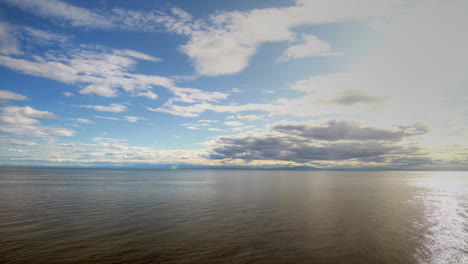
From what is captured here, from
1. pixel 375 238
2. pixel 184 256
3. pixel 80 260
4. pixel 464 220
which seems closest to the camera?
pixel 80 260

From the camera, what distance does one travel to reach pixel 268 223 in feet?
91.2

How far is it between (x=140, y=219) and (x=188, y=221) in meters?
6.41

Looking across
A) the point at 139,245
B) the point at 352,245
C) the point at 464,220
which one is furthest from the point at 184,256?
the point at 464,220

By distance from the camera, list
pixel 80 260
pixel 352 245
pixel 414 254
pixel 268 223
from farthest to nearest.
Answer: pixel 268 223 < pixel 352 245 < pixel 414 254 < pixel 80 260

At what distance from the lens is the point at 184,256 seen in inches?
658

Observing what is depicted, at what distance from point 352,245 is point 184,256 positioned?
1511 cm

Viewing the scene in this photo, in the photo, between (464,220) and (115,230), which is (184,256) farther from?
(464,220)

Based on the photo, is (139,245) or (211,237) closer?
(139,245)

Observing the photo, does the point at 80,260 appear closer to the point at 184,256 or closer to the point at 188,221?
the point at 184,256

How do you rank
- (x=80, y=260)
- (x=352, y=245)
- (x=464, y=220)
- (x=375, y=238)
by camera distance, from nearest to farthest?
(x=80, y=260) → (x=352, y=245) → (x=375, y=238) → (x=464, y=220)

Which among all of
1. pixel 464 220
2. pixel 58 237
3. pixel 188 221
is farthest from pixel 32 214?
pixel 464 220

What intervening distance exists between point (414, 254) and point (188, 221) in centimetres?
2308

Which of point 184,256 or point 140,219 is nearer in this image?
point 184,256

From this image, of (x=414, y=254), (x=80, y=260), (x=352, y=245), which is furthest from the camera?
(x=352, y=245)
